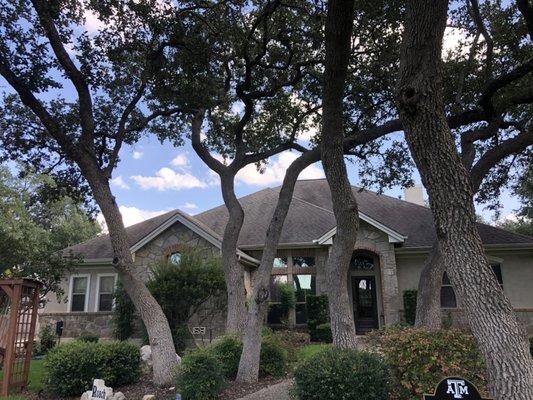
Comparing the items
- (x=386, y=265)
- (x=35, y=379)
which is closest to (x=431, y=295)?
(x=386, y=265)

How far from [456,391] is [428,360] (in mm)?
1580

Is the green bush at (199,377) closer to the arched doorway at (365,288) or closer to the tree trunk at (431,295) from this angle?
the tree trunk at (431,295)

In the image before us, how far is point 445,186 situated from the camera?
509 cm

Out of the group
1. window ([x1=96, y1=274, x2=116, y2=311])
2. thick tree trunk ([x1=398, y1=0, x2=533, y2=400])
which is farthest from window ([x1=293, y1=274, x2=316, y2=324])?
thick tree trunk ([x1=398, y1=0, x2=533, y2=400])

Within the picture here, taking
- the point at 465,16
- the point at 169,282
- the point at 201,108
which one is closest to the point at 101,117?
the point at 201,108

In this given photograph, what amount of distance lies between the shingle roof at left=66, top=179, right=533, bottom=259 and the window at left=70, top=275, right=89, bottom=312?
1.08m

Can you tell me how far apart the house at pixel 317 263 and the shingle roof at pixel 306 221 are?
7 centimetres

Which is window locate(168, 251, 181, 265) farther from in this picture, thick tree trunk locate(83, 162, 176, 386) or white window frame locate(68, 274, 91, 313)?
thick tree trunk locate(83, 162, 176, 386)

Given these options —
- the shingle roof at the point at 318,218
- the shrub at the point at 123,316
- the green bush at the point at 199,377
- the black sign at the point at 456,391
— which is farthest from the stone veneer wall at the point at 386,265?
the black sign at the point at 456,391

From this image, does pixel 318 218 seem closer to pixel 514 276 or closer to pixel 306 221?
pixel 306 221

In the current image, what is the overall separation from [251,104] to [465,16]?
6956mm

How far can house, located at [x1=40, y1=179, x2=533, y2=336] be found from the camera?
17172mm

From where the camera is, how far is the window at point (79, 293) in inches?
746

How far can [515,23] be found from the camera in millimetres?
12586
